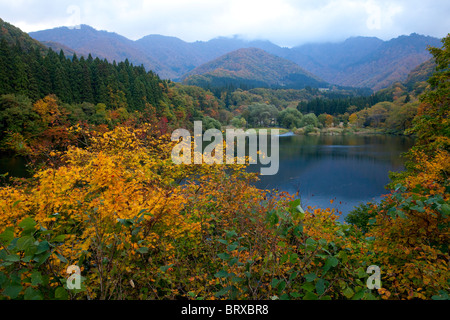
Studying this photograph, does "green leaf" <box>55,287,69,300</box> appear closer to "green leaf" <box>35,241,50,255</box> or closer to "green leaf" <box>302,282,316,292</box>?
"green leaf" <box>35,241,50,255</box>

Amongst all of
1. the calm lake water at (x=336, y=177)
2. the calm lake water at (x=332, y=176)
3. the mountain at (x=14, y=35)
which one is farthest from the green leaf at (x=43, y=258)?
the mountain at (x=14, y=35)

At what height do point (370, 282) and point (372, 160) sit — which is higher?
point (370, 282)

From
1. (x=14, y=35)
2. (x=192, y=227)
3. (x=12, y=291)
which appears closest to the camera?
(x=12, y=291)

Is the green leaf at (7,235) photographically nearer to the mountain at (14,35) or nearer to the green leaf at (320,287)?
the green leaf at (320,287)

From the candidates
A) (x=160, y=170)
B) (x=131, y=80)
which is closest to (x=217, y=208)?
(x=160, y=170)

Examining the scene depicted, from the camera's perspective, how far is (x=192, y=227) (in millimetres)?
3369

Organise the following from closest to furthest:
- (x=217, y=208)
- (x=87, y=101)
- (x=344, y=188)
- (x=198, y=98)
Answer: (x=217, y=208) < (x=344, y=188) < (x=87, y=101) < (x=198, y=98)

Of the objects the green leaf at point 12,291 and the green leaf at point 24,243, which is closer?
the green leaf at point 12,291

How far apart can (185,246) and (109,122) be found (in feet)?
90.1

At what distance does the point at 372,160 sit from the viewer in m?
25.9

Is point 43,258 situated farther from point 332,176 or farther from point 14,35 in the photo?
point 14,35

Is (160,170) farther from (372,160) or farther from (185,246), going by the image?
(372,160)

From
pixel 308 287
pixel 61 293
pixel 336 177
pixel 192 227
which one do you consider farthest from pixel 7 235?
pixel 336 177

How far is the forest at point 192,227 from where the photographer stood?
1.96 metres
